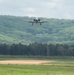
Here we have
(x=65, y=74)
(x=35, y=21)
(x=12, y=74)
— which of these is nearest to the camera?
(x=12, y=74)

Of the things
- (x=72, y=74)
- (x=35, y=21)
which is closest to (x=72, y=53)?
(x=35, y=21)

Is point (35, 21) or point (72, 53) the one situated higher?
point (35, 21)

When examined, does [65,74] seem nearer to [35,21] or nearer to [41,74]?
[41,74]

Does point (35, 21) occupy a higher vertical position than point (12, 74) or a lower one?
higher

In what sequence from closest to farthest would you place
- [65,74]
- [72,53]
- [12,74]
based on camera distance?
[12,74] → [65,74] → [72,53]

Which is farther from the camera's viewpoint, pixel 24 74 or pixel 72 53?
pixel 72 53

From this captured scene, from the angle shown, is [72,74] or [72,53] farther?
[72,53]

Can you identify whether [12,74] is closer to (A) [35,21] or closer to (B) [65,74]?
(B) [65,74]

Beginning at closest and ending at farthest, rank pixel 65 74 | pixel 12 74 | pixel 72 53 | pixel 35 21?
pixel 12 74 < pixel 65 74 < pixel 35 21 < pixel 72 53

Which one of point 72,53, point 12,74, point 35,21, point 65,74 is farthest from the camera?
point 72,53
